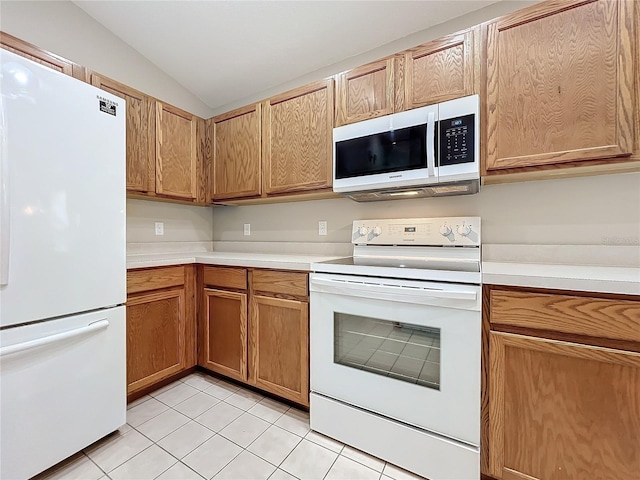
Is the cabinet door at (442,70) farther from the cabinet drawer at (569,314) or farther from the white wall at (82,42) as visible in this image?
the white wall at (82,42)

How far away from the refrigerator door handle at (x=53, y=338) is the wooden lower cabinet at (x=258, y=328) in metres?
0.74

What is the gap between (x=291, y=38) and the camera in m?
2.05

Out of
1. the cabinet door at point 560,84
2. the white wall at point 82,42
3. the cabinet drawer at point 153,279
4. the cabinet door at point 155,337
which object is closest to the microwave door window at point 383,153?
the cabinet door at point 560,84

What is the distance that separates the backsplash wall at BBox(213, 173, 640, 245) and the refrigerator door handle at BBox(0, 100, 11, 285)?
1.73 meters

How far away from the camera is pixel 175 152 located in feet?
7.48

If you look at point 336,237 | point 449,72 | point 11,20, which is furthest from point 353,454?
point 11,20

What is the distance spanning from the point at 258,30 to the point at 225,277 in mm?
1793

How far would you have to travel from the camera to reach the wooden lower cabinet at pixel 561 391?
0.97 metres

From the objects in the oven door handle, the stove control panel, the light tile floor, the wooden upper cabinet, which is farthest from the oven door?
the wooden upper cabinet

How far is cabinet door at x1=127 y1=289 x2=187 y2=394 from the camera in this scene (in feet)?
5.92

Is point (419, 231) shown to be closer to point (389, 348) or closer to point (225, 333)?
point (389, 348)

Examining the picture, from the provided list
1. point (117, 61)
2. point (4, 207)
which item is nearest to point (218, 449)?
point (4, 207)

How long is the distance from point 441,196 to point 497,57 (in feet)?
2.50

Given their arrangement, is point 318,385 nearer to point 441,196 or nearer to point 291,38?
point 441,196
